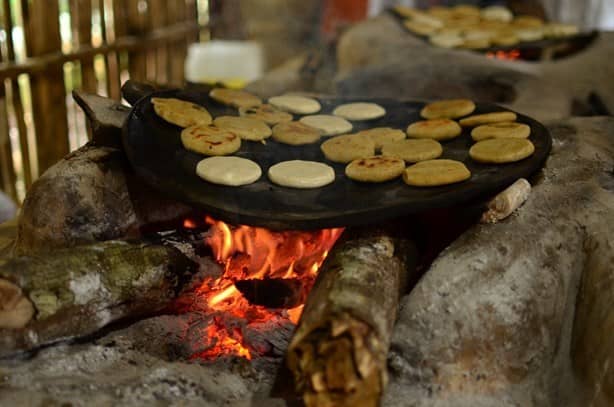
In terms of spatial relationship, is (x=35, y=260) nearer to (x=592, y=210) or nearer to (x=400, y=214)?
(x=400, y=214)

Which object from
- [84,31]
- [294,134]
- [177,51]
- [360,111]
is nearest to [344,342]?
[294,134]

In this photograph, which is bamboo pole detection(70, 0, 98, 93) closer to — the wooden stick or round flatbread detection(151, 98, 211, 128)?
round flatbread detection(151, 98, 211, 128)

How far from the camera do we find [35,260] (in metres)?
2.27

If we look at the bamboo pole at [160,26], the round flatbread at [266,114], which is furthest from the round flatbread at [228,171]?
the bamboo pole at [160,26]

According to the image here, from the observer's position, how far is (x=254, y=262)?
2.96m

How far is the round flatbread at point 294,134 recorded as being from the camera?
2986 millimetres

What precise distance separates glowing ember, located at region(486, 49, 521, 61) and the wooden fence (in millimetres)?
3463

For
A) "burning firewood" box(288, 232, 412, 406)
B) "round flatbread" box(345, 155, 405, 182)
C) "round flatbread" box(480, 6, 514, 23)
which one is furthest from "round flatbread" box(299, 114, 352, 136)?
"round flatbread" box(480, 6, 514, 23)

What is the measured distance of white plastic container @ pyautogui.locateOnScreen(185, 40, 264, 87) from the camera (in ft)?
24.3

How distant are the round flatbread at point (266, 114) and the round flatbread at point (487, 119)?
2.95 feet

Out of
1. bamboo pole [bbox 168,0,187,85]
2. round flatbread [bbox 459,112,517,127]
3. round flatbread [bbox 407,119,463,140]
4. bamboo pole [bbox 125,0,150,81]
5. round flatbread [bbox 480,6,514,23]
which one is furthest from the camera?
bamboo pole [bbox 168,0,187,85]

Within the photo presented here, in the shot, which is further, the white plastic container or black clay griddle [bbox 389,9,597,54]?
the white plastic container

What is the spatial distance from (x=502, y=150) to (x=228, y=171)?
1.17 metres

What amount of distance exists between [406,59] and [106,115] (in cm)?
292
